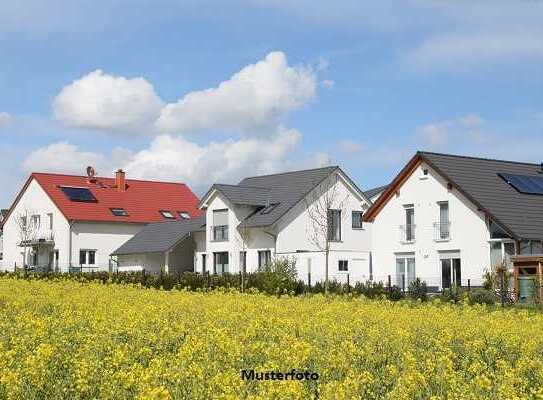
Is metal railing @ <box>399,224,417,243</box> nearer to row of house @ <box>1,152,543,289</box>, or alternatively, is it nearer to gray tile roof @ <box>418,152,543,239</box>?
row of house @ <box>1,152,543,289</box>

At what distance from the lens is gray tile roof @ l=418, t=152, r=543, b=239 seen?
36.5 m

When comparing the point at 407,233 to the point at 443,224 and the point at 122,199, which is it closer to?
the point at 443,224

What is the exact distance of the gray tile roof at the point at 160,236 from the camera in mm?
51906

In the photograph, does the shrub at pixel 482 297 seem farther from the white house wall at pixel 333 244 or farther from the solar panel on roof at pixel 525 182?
the white house wall at pixel 333 244

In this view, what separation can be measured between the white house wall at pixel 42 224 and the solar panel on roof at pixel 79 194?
4.41 feet

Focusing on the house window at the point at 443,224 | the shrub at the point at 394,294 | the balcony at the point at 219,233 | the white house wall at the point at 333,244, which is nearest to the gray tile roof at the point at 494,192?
the house window at the point at 443,224

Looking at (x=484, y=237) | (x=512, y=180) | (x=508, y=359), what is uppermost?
(x=512, y=180)

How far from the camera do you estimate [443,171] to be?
39062 mm

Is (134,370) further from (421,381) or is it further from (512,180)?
(512,180)

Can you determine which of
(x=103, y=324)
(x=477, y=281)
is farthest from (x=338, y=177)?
(x=103, y=324)

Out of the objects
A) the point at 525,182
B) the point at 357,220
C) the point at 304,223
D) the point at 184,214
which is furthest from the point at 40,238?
the point at 525,182

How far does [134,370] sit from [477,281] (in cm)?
3069

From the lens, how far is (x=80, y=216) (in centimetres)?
5716

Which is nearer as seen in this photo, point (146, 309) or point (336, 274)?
point (146, 309)
